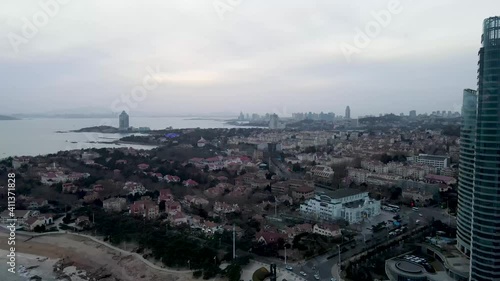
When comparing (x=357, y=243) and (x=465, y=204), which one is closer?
(x=465, y=204)

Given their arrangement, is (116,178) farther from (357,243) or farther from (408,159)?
(408,159)

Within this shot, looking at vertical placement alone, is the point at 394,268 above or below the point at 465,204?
below

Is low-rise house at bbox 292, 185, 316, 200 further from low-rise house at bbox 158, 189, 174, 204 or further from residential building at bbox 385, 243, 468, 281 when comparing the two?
residential building at bbox 385, 243, 468, 281

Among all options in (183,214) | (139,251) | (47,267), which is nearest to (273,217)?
(183,214)

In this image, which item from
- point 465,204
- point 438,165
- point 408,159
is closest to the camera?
point 465,204

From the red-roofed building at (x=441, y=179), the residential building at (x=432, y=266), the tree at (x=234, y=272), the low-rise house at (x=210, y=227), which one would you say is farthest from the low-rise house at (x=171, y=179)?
the red-roofed building at (x=441, y=179)

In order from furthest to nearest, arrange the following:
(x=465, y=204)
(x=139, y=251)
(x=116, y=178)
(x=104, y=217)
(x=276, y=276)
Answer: (x=116, y=178) < (x=104, y=217) < (x=139, y=251) < (x=465, y=204) < (x=276, y=276)
